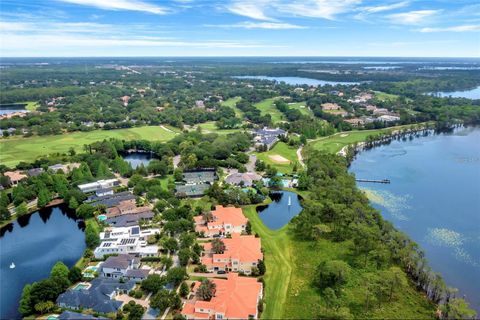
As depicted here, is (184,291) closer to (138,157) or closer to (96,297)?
(96,297)

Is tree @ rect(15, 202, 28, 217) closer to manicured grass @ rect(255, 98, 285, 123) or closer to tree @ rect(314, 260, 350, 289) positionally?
tree @ rect(314, 260, 350, 289)

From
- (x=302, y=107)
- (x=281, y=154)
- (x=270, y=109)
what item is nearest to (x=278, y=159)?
(x=281, y=154)

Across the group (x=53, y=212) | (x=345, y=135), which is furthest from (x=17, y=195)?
(x=345, y=135)

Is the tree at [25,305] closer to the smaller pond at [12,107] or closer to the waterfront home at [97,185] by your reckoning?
the waterfront home at [97,185]

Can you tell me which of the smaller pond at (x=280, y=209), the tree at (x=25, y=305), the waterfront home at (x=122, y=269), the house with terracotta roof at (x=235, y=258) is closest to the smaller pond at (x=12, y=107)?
the smaller pond at (x=280, y=209)

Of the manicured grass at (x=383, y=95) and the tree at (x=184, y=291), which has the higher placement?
the manicured grass at (x=383, y=95)

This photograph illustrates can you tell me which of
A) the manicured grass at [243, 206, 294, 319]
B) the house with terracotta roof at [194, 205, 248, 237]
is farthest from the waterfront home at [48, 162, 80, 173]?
the manicured grass at [243, 206, 294, 319]
